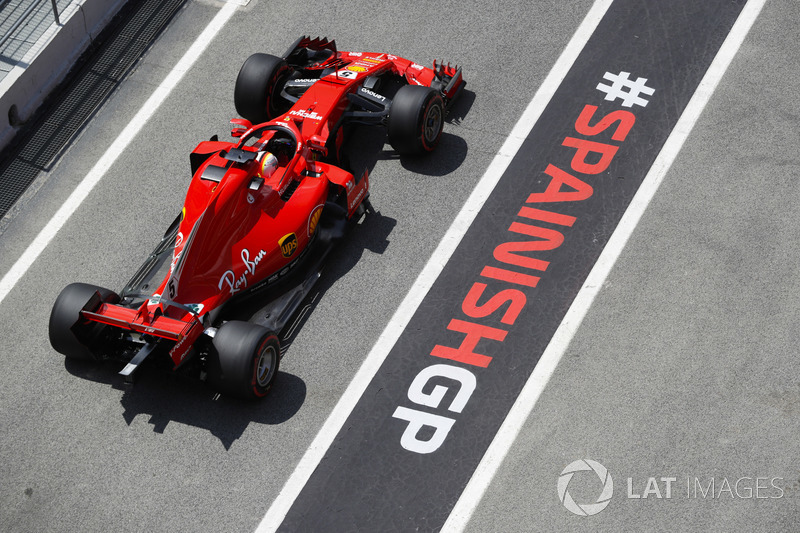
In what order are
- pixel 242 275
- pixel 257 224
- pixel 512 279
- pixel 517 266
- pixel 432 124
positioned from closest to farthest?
pixel 242 275, pixel 257 224, pixel 512 279, pixel 517 266, pixel 432 124

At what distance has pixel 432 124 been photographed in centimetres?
1284

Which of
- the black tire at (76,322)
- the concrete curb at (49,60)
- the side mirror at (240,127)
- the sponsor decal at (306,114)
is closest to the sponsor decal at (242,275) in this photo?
the black tire at (76,322)

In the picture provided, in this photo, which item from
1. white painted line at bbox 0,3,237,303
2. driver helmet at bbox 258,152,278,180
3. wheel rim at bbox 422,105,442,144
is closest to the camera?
driver helmet at bbox 258,152,278,180

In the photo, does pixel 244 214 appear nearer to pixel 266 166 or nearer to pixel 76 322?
pixel 266 166

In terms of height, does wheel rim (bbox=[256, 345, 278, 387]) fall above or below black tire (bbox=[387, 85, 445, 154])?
below

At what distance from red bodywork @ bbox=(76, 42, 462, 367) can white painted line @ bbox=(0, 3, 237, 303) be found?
188cm

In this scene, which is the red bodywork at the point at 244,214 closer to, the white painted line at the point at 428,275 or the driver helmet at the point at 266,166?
the driver helmet at the point at 266,166

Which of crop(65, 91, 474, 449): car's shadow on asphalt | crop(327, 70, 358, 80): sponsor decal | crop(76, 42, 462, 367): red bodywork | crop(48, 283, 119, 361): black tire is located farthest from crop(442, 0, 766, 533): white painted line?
crop(48, 283, 119, 361): black tire

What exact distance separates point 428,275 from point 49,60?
6273 mm

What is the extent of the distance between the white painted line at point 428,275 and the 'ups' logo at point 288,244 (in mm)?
1334

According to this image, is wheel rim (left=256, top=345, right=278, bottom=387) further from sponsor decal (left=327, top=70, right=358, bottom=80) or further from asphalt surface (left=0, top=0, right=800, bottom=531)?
sponsor decal (left=327, top=70, right=358, bottom=80)

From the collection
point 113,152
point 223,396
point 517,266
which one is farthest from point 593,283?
point 113,152

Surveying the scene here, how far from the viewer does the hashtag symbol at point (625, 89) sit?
13.5 metres

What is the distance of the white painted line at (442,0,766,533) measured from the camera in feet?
33.7
